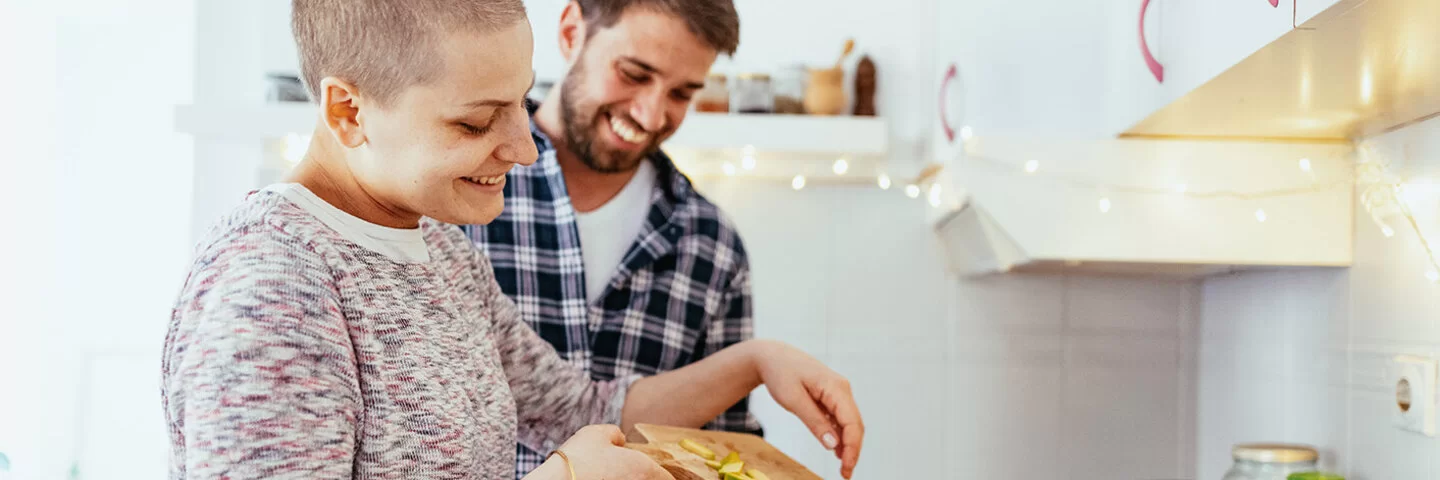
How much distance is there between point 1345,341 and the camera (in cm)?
135

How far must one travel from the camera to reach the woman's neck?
2.45 feet

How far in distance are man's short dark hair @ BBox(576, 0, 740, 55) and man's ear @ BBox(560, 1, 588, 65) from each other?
13 mm

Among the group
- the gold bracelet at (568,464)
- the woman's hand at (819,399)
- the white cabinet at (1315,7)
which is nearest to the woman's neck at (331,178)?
the gold bracelet at (568,464)

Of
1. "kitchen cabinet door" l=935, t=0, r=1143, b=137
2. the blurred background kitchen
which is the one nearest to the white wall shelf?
the blurred background kitchen

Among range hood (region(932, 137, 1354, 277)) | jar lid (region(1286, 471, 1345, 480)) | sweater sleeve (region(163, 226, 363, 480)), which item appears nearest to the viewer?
sweater sleeve (region(163, 226, 363, 480))

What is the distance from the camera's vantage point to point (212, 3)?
2.04 metres

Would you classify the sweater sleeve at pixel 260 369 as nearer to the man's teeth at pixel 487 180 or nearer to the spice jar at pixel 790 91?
the man's teeth at pixel 487 180

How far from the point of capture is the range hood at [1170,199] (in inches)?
54.0

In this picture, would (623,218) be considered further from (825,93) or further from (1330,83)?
(1330,83)

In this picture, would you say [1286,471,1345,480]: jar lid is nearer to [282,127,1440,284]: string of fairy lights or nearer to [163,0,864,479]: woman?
[282,127,1440,284]: string of fairy lights

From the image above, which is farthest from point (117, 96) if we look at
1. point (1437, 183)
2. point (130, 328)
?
point (1437, 183)

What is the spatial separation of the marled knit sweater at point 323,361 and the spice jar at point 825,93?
112cm

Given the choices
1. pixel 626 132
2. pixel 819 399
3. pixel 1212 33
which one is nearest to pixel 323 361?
pixel 819 399

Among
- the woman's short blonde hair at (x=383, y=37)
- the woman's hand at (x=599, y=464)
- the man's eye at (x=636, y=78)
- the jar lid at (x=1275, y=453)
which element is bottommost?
the jar lid at (x=1275, y=453)
